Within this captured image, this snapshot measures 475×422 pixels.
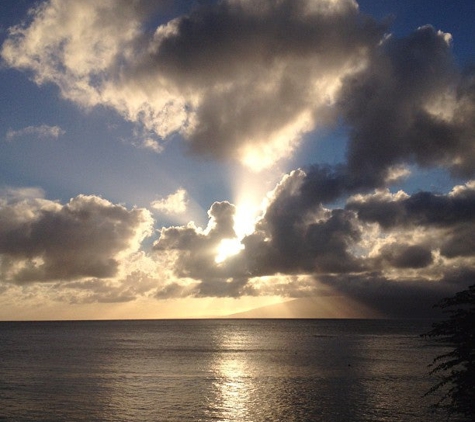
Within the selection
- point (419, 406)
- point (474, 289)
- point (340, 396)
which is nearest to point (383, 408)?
point (419, 406)

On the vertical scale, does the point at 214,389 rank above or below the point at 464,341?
below

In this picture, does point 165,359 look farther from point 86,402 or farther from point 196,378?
point 86,402

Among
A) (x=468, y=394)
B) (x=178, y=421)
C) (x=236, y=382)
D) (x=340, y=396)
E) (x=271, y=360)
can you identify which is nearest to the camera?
(x=468, y=394)

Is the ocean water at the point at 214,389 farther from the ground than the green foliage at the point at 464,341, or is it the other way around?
the green foliage at the point at 464,341

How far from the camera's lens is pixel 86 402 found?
53.5 meters

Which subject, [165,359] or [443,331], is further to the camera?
[165,359]

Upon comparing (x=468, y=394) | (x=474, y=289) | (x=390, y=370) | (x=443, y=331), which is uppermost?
(x=474, y=289)

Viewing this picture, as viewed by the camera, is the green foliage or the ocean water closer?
the green foliage

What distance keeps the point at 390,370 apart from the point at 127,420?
176 feet

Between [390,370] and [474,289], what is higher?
[474,289]

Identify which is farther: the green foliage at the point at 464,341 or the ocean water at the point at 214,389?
the ocean water at the point at 214,389

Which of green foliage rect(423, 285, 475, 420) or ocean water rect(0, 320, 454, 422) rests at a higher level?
green foliage rect(423, 285, 475, 420)

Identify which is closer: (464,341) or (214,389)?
(464,341)

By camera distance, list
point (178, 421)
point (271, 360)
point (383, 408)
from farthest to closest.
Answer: point (271, 360) < point (383, 408) < point (178, 421)
